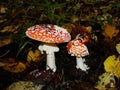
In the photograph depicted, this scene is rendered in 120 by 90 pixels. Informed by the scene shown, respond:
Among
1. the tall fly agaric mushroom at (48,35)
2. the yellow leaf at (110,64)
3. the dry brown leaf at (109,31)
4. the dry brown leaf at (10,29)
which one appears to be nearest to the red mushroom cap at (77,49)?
the tall fly agaric mushroom at (48,35)

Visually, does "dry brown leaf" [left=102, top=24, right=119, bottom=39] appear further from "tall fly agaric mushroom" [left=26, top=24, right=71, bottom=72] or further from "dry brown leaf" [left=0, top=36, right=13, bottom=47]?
"dry brown leaf" [left=0, top=36, right=13, bottom=47]

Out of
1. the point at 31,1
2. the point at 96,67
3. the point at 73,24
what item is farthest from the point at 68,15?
the point at 96,67

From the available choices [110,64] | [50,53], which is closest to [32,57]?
[50,53]

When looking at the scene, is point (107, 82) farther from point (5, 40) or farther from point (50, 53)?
point (5, 40)

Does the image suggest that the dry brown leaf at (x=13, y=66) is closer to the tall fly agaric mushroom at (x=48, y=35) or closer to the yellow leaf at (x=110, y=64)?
the tall fly agaric mushroom at (x=48, y=35)

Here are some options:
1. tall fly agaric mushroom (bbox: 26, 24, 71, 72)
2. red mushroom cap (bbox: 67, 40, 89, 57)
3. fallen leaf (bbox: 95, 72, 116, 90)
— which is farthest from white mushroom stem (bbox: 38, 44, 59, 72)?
fallen leaf (bbox: 95, 72, 116, 90)
